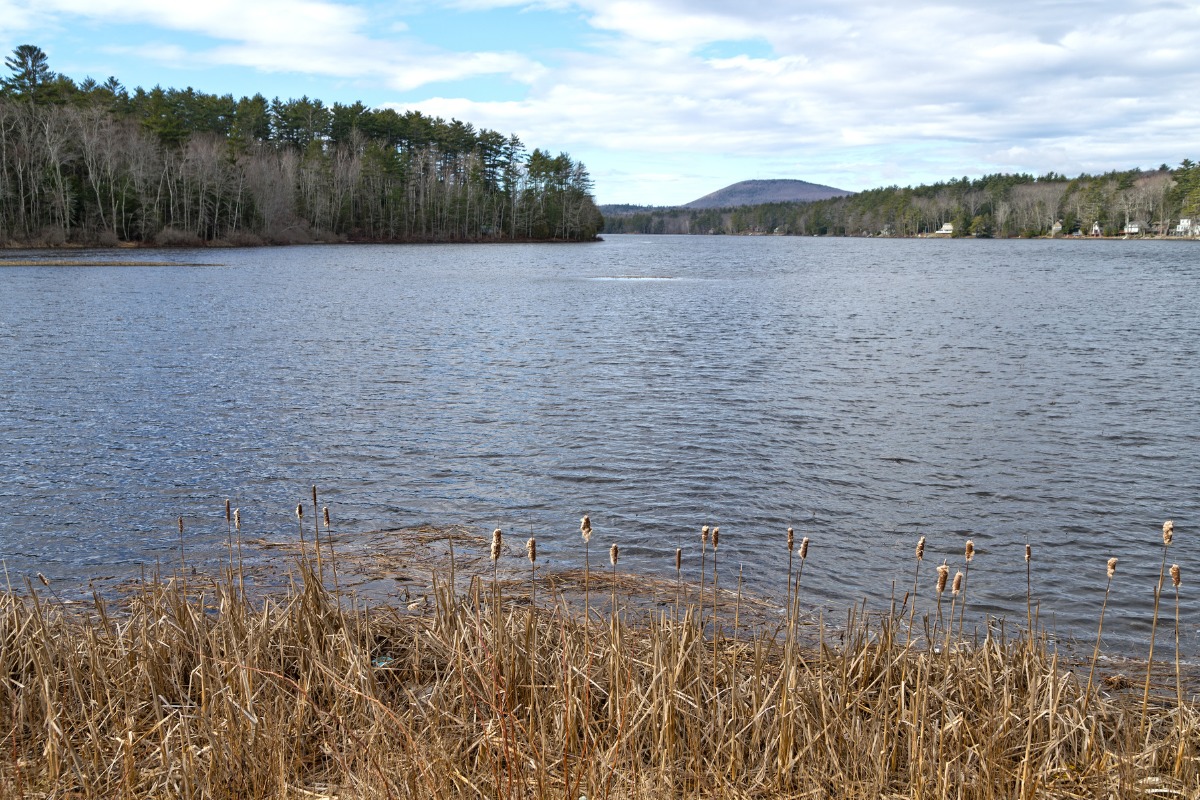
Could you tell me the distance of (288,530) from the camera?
36.3 feet

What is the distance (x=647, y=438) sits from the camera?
632 inches

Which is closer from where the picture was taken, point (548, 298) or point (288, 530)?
point (288, 530)

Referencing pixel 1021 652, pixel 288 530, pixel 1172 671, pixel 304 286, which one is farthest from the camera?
pixel 304 286

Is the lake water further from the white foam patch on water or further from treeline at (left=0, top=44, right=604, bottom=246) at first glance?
treeline at (left=0, top=44, right=604, bottom=246)

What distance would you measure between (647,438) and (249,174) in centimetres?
10044

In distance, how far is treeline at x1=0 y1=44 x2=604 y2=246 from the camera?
78.0 meters

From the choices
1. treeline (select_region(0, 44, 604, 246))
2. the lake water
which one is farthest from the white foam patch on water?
treeline (select_region(0, 44, 604, 246))

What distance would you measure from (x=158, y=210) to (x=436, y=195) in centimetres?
4685

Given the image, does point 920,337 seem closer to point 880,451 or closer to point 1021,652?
point 880,451

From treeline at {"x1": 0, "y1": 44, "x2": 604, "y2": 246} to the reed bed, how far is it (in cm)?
8337

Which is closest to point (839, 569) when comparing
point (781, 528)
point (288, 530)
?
point (781, 528)

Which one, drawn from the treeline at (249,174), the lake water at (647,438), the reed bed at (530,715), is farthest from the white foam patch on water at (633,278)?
the reed bed at (530,715)

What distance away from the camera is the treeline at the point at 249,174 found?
3071 inches

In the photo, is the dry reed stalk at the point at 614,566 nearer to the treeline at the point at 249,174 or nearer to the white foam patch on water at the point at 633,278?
the white foam patch on water at the point at 633,278
